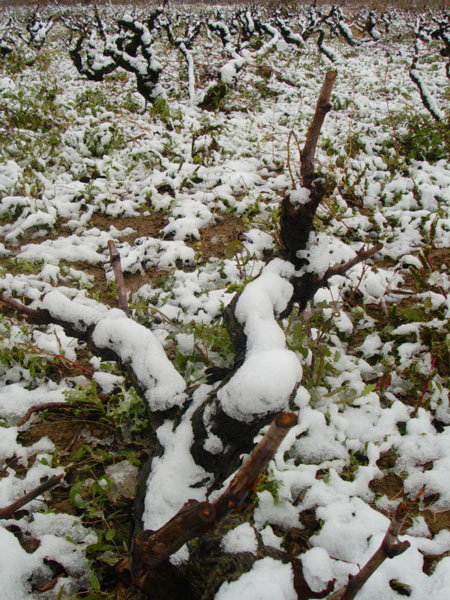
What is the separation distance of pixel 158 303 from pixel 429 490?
201cm

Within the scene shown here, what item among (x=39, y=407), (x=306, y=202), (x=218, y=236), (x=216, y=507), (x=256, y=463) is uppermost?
(x=306, y=202)

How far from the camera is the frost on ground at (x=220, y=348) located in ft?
4.64

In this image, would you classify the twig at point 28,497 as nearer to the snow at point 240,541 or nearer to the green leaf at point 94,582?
the green leaf at point 94,582

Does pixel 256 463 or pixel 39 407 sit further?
pixel 39 407

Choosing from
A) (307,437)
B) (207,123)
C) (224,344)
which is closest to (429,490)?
(307,437)

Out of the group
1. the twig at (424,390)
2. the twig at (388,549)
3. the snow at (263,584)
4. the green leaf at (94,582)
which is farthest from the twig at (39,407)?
the twig at (424,390)

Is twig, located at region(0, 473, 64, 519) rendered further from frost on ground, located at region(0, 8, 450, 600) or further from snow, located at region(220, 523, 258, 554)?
snow, located at region(220, 523, 258, 554)

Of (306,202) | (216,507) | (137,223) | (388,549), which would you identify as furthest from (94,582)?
(137,223)

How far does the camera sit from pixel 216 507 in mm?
916

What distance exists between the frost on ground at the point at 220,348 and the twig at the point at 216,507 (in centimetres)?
25

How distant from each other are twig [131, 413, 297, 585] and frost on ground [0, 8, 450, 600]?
9.7 inches

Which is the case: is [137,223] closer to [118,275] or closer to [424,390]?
[118,275]

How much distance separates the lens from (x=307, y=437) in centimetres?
197

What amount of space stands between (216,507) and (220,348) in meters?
1.41
